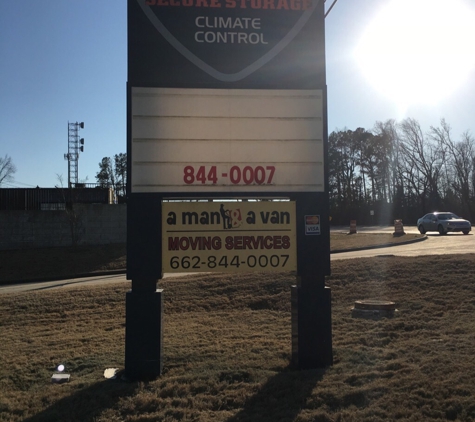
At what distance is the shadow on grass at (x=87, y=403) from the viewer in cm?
500

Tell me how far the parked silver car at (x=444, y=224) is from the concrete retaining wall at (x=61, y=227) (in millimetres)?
18918

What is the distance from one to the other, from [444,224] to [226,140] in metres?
27.8

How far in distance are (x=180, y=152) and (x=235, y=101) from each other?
3.19 feet

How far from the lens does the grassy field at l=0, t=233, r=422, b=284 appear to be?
24.3m

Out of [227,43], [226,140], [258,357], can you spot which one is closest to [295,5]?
[227,43]

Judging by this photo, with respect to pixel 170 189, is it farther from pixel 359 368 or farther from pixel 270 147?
pixel 359 368

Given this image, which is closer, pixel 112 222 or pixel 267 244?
pixel 267 244

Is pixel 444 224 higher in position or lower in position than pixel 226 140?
lower

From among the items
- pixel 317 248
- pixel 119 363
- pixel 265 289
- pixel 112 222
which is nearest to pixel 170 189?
pixel 317 248

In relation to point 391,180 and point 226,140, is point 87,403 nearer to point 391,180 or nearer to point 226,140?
point 226,140

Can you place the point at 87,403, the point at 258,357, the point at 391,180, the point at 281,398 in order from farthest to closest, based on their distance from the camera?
1. the point at 391,180
2. the point at 258,357
3. the point at 87,403
4. the point at 281,398

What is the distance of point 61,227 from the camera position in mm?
29641

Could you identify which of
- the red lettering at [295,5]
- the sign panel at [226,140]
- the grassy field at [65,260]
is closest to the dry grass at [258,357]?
A: the sign panel at [226,140]

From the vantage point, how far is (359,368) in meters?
5.95
